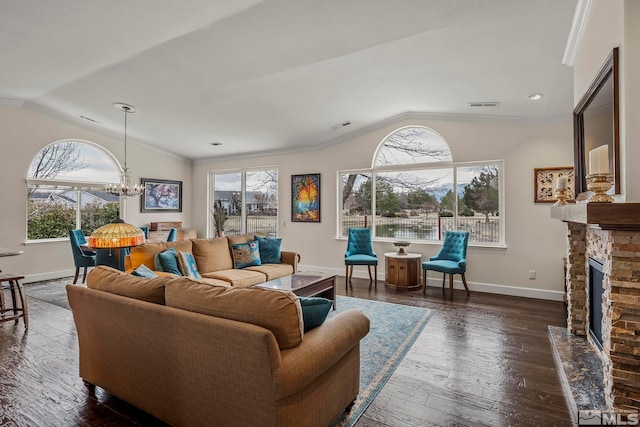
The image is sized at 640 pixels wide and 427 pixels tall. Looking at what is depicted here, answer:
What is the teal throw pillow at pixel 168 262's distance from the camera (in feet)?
12.6

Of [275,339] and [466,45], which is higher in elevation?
[466,45]

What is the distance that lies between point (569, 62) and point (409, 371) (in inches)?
131

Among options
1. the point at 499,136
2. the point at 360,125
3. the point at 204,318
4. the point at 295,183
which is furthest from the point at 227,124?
the point at 204,318

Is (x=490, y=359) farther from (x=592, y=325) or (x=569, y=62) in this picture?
(x=569, y=62)

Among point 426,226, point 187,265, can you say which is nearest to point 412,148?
point 426,226

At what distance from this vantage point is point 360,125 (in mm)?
6016

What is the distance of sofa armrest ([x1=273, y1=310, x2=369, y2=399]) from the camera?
1.56 metres

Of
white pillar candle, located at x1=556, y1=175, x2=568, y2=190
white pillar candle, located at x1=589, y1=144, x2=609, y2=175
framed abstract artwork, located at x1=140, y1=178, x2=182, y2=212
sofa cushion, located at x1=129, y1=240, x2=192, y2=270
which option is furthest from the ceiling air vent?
framed abstract artwork, located at x1=140, y1=178, x2=182, y2=212

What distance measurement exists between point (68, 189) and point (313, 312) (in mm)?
6674

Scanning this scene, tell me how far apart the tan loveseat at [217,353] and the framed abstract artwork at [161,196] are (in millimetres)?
5744

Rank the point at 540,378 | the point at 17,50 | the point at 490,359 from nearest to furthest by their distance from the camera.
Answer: the point at 540,378
the point at 490,359
the point at 17,50

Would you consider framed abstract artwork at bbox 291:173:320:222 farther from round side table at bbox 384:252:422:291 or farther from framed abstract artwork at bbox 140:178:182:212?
framed abstract artwork at bbox 140:178:182:212

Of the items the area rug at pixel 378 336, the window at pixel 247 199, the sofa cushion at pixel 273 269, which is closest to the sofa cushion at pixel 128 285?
the area rug at pixel 378 336

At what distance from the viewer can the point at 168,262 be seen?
152 inches
